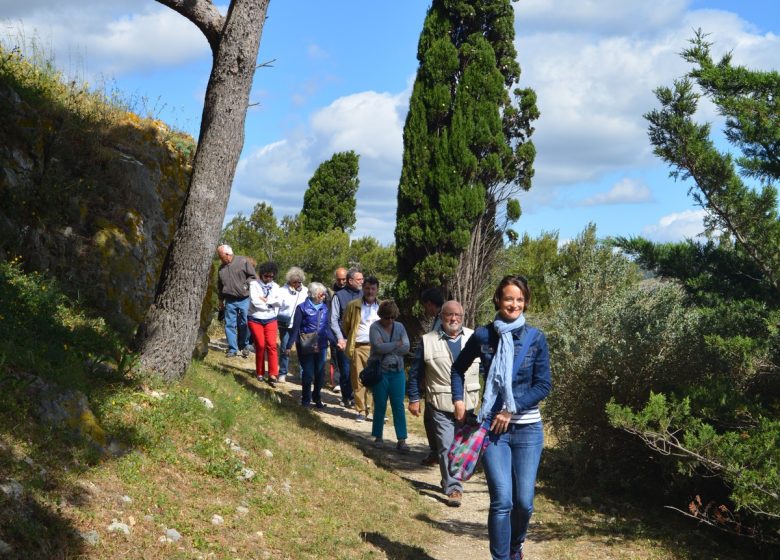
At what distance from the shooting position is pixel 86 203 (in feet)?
29.3

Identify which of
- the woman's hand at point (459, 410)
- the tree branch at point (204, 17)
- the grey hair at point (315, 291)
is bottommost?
the woman's hand at point (459, 410)

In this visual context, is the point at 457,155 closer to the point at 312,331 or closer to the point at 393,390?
the point at 312,331

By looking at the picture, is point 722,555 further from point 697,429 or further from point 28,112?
point 28,112

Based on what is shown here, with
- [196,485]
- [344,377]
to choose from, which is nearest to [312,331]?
[344,377]

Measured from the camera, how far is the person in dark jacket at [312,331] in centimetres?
1176

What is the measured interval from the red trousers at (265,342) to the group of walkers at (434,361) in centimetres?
2

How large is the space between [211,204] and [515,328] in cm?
358

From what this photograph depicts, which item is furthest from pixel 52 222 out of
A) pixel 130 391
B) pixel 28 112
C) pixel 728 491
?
pixel 728 491

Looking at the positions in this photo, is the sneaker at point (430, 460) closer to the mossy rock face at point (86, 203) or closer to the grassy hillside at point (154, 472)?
the grassy hillside at point (154, 472)

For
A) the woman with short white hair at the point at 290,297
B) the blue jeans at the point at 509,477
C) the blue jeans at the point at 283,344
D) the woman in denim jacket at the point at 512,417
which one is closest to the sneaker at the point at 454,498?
the woman in denim jacket at the point at 512,417

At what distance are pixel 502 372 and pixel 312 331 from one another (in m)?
6.88

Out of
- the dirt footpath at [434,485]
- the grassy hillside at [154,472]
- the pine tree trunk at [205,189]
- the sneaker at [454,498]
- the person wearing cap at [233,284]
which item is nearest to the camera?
the grassy hillside at [154,472]

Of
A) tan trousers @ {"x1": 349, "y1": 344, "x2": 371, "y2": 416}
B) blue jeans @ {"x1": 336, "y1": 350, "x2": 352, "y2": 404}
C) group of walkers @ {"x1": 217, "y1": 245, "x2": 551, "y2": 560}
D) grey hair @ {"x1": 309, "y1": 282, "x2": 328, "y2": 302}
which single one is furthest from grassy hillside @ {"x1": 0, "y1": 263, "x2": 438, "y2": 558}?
blue jeans @ {"x1": 336, "y1": 350, "x2": 352, "y2": 404}

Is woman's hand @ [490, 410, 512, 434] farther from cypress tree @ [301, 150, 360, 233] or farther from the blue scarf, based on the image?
cypress tree @ [301, 150, 360, 233]
